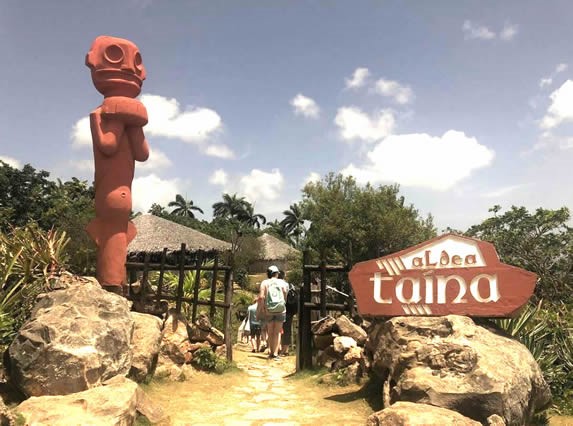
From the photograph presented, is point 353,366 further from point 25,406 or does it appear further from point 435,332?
point 25,406

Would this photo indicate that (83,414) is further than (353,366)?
No

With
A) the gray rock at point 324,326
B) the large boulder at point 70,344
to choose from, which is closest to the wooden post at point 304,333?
the gray rock at point 324,326

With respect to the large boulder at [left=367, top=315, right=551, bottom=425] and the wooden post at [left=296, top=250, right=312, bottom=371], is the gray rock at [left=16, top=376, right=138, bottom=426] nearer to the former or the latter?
the large boulder at [left=367, top=315, right=551, bottom=425]

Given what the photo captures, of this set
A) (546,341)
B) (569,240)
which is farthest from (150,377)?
(569,240)

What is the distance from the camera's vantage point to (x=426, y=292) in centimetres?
568

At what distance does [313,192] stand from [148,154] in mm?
18901

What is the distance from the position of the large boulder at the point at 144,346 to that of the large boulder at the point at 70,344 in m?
0.62

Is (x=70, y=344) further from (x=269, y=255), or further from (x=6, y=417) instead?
(x=269, y=255)

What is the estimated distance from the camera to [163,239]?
2347 cm

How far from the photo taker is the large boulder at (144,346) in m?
6.13

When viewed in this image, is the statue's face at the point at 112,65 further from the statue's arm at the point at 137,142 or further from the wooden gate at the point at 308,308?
the wooden gate at the point at 308,308

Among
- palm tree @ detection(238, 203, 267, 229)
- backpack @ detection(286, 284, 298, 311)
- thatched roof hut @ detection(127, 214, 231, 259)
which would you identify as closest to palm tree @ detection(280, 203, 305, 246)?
palm tree @ detection(238, 203, 267, 229)

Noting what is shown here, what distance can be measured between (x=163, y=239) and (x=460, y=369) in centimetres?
2029

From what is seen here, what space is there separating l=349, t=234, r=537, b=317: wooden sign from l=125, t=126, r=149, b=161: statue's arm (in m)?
4.08
